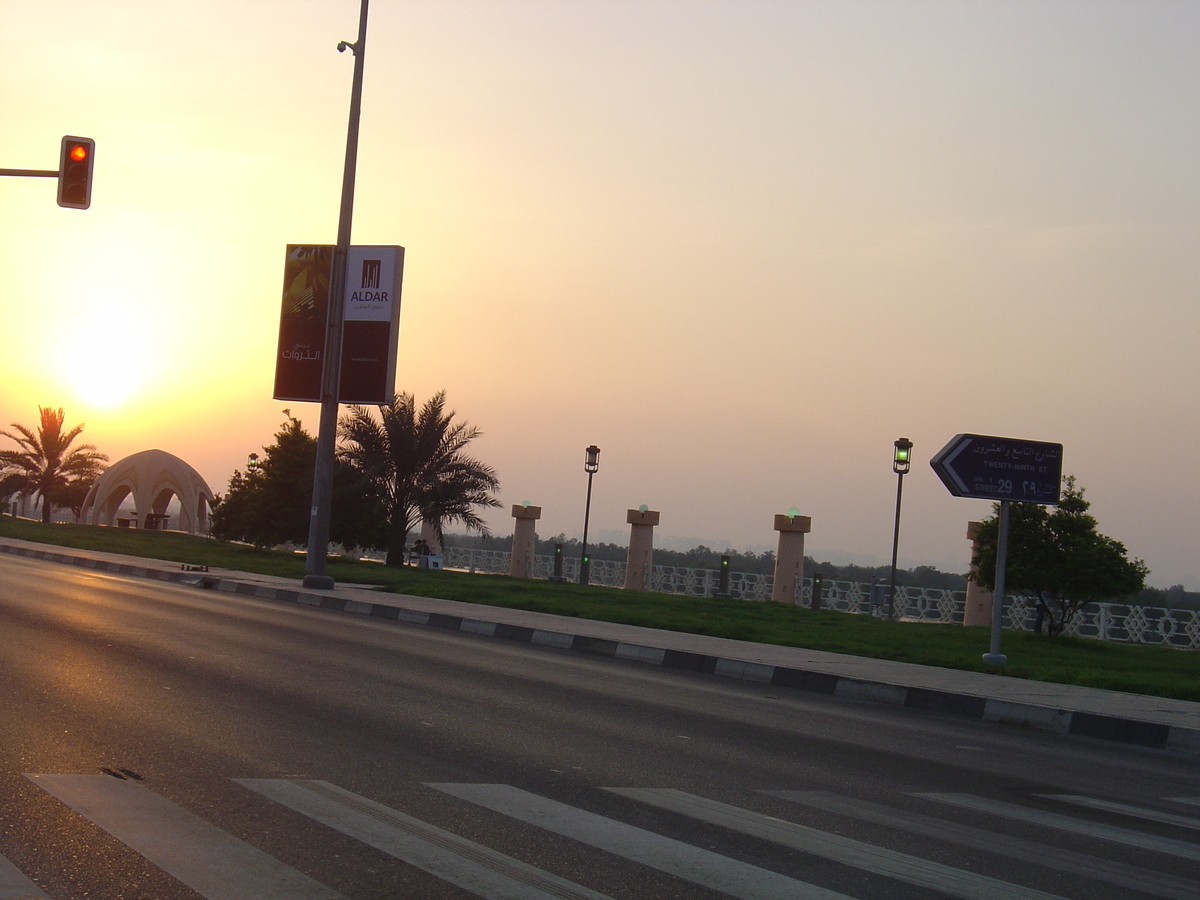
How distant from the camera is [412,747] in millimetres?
6664

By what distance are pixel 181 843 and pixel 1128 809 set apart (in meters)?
4.96

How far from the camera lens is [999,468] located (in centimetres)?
1363

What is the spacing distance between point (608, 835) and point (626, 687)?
5.44 m

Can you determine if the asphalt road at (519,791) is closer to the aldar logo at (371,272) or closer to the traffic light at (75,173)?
the traffic light at (75,173)

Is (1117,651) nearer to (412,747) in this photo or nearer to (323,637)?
(323,637)

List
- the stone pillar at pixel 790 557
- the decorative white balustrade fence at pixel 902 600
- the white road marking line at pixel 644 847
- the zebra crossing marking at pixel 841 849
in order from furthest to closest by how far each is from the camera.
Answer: the stone pillar at pixel 790 557 < the decorative white balustrade fence at pixel 902 600 < the zebra crossing marking at pixel 841 849 < the white road marking line at pixel 644 847

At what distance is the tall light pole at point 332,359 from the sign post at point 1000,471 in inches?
423

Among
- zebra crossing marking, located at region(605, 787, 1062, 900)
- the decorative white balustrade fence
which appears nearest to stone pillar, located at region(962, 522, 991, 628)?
the decorative white balustrade fence

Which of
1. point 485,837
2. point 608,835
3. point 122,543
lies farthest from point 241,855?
point 122,543

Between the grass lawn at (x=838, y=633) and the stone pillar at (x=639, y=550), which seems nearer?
the grass lawn at (x=838, y=633)

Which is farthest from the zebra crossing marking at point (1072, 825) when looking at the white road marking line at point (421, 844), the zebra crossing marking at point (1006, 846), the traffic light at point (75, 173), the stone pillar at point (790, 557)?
the stone pillar at point (790, 557)

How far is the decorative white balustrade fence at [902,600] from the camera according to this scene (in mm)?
22984

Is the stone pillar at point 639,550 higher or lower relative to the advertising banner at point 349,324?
lower

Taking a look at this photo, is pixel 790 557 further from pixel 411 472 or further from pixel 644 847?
pixel 644 847
